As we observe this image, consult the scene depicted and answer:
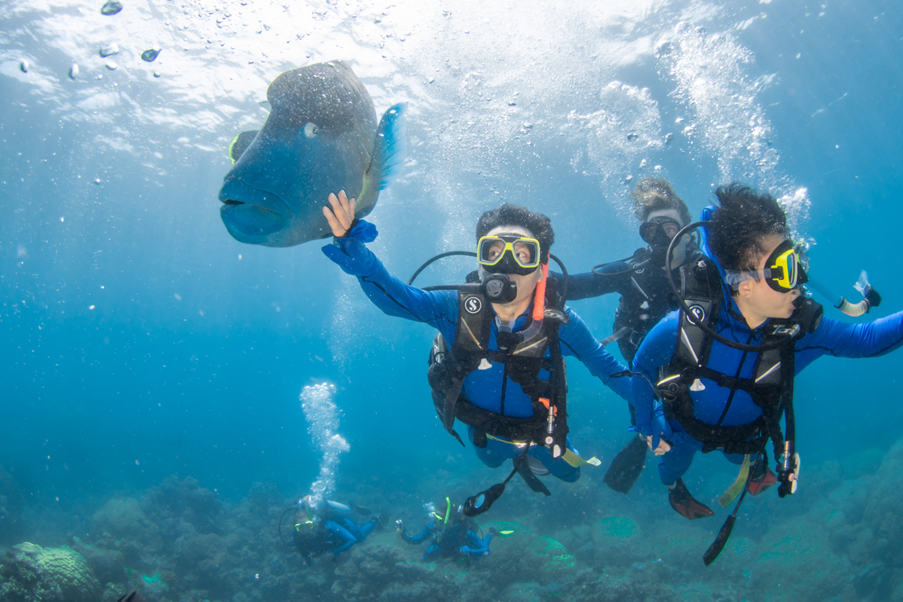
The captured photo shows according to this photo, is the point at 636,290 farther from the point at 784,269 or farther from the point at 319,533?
the point at 319,533

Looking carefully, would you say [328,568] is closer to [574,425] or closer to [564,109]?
[574,425]

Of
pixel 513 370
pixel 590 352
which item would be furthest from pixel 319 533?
pixel 590 352

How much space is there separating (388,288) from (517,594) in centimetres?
755

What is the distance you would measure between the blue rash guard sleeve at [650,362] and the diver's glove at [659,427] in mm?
55

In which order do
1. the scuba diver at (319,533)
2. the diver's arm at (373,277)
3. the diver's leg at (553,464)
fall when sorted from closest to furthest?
the diver's arm at (373,277) → the diver's leg at (553,464) → the scuba diver at (319,533)

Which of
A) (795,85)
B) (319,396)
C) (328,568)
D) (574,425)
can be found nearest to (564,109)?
(795,85)

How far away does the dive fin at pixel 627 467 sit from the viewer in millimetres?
5148

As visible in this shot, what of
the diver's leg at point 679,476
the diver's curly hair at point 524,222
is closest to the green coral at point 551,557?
the diver's leg at point 679,476

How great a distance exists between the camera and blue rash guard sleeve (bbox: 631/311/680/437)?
9.76 feet

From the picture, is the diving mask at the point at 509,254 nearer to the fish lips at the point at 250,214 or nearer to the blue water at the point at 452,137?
the fish lips at the point at 250,214

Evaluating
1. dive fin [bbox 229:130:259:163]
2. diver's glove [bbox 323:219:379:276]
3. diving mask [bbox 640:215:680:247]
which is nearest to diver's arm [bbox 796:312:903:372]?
diving mask [bbox 640:215:680:247]

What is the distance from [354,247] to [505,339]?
4.28ft

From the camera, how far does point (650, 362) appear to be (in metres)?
3.08

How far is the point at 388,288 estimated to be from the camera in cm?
267
